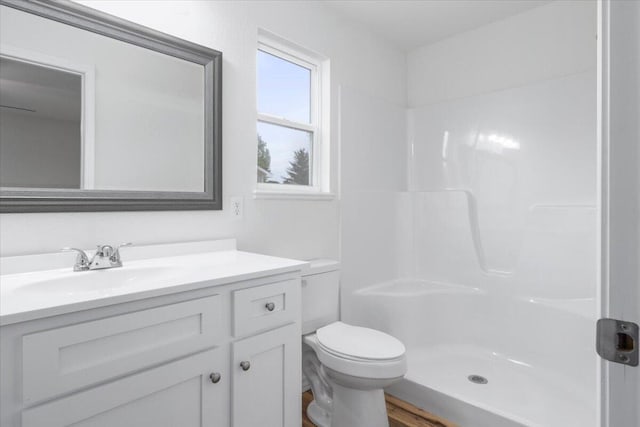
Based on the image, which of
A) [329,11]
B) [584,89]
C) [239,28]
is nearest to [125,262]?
[239,28]

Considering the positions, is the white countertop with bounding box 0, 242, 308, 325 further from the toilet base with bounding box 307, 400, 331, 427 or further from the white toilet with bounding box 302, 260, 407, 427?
the toilet base with bounding box 307, 400, 331, 427

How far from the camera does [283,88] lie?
220 centimetres

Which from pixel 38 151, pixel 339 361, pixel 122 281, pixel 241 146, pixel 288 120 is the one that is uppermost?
pixel 288 120

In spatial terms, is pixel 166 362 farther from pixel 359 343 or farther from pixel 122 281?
pixel 359 343

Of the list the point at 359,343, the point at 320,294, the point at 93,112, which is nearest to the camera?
the point at 93,112

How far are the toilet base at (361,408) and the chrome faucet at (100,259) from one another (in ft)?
3.75

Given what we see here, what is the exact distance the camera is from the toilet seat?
1.55 m

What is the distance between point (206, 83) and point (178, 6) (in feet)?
1.13

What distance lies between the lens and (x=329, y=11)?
7.67ft

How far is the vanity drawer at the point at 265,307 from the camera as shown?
119cm

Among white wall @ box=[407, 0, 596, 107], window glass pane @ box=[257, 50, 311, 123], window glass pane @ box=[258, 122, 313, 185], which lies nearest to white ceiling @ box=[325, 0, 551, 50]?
white wall @ box=[407, 0, 596, 107]

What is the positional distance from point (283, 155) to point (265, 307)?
3.73ft

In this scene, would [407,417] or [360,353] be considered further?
[407,417]

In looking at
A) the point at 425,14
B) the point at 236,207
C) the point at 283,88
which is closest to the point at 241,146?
the point at 236,207
